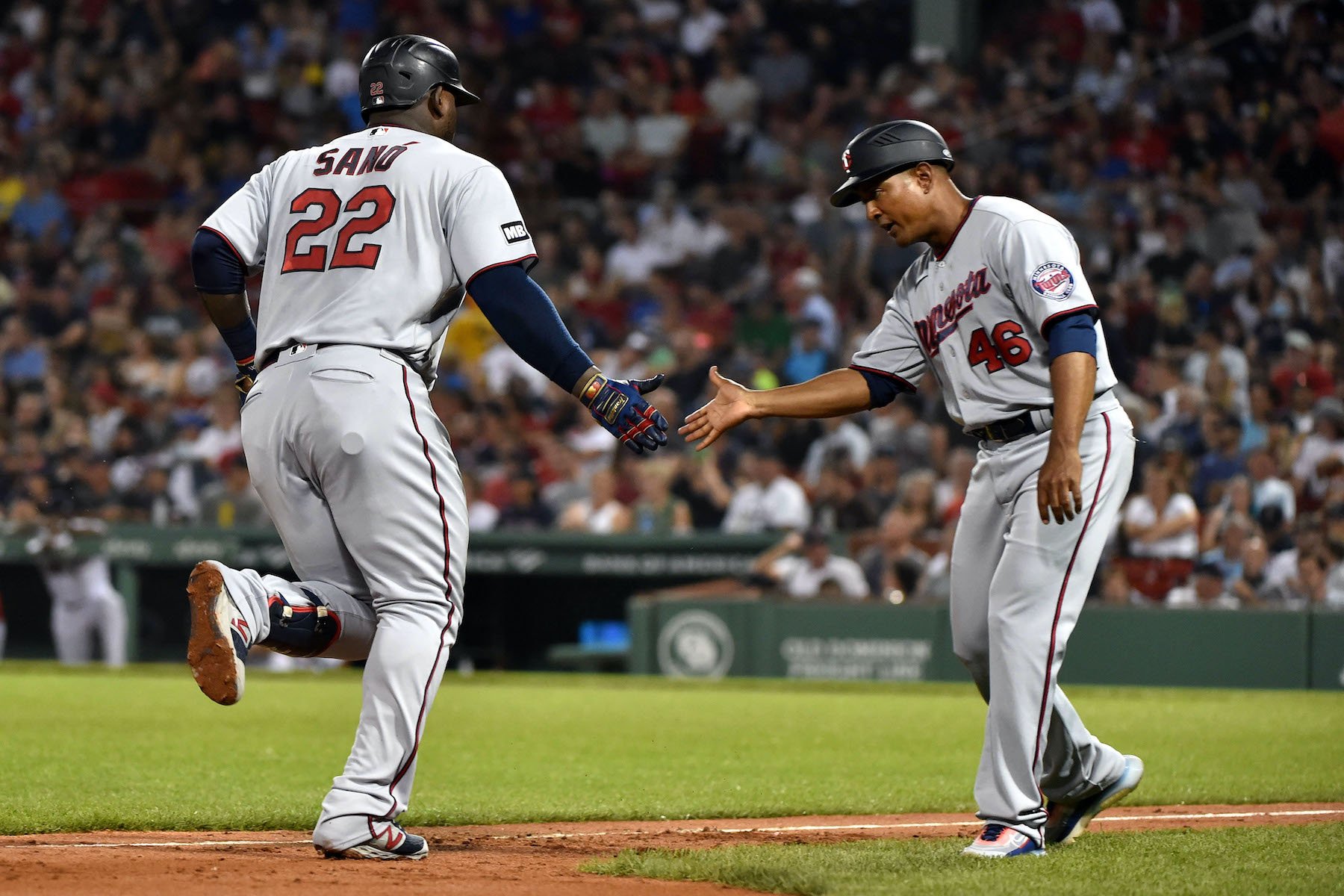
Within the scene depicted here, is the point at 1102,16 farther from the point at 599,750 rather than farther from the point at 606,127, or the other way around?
the point at 599,750

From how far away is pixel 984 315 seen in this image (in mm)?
4777

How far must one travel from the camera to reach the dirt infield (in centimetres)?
387

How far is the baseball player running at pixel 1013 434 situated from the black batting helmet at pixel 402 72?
1.18 metres

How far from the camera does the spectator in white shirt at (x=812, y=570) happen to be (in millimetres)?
13117

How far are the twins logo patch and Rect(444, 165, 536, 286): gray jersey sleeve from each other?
54.2 inches

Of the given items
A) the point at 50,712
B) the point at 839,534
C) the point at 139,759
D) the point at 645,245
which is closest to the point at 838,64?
the point at 645,245

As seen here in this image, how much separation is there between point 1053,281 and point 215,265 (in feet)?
7.65

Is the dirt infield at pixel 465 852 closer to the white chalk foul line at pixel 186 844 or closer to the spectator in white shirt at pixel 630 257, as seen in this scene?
the white chalk foul line at pixel 186 844

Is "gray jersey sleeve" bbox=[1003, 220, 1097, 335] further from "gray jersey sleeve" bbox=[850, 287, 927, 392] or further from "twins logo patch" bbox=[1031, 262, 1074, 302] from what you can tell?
"gray jersey sleeve" bbox=[850, 287, 927, 392]

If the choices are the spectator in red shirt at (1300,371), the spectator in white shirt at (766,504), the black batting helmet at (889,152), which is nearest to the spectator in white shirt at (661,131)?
the spectator in white shirt at (766,504)

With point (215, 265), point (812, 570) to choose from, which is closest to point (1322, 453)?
point (812, 570)

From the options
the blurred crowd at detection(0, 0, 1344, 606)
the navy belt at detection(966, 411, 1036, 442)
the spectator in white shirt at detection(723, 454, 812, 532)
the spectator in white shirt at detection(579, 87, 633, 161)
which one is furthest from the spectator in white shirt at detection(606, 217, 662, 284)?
the navy belt at detection(966, 411, 1036, 442)

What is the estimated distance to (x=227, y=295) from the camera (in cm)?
483

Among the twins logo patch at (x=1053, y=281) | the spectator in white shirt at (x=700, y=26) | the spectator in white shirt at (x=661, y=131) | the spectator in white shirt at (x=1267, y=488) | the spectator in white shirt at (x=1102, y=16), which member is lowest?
the spectator in white shirt at (x=1267, y=488)
